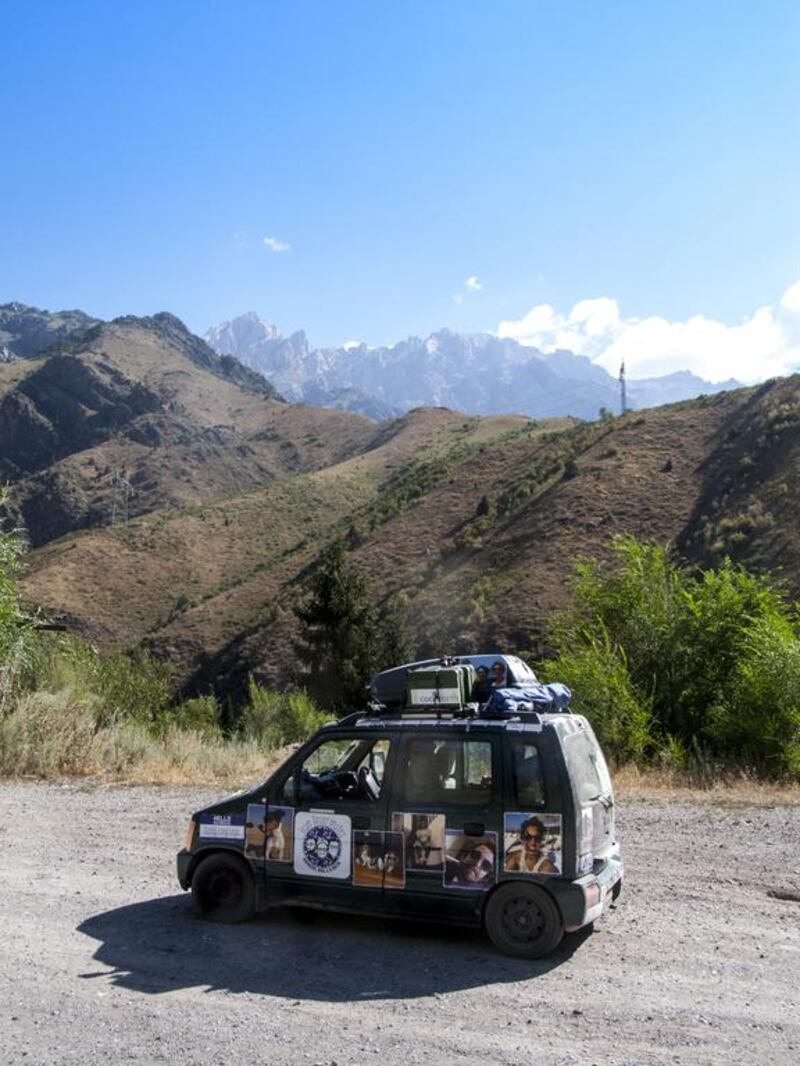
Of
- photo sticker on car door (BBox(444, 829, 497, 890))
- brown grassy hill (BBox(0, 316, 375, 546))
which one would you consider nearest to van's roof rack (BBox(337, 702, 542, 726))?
photo sticker on car door (BBox(444, 829, 497, 890))

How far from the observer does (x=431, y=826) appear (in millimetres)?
6312

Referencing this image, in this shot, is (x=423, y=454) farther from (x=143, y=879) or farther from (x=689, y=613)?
(x=143, y=879)

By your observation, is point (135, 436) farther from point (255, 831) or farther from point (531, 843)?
point (531, 843)

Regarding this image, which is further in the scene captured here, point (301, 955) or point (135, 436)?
point (135, 436)

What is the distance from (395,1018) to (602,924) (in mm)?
2200

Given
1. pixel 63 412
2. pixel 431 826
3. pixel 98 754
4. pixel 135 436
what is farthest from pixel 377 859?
pixel 63 412

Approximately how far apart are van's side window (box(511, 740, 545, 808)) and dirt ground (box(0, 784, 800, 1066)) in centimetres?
109

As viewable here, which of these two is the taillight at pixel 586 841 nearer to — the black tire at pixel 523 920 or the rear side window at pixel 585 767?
the rear side window at pixel 585 767

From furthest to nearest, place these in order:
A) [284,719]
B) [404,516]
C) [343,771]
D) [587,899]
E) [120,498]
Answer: [120,498] → [404,516] → [284,719] → [343,771] → [587,899]

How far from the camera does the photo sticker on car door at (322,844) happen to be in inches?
258

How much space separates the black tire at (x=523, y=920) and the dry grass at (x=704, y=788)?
219 inches

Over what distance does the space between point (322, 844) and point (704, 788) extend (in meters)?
7.19

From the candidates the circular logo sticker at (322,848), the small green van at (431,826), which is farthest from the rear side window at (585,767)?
the circular logo sticker at (322,848)

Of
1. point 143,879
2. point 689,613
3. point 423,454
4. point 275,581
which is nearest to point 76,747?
point 143,879
